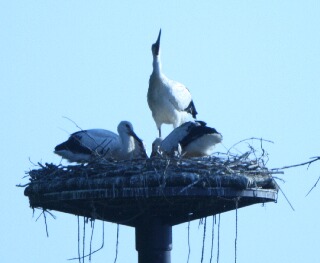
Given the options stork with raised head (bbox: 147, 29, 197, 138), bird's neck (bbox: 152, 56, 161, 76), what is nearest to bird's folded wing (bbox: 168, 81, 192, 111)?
stork with raised head (bbox: 147, 29, 197, 138)

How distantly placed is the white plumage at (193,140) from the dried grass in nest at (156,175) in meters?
1.06

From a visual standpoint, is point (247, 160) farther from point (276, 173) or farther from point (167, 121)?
point (167, 121)

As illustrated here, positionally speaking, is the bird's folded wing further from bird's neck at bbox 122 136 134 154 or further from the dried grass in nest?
the dried grass in nest

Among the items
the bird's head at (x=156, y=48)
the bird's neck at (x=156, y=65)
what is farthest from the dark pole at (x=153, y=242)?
the bird's head at (x=156, y=48)

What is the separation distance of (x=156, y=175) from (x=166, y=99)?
3.34 meters

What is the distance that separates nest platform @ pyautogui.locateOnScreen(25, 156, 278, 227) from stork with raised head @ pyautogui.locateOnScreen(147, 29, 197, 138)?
8.13 ft

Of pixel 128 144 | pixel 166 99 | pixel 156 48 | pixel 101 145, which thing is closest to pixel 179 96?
pixel 166 99

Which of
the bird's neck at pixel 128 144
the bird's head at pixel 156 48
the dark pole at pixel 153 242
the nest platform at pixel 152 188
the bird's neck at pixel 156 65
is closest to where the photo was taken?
the nest platform at pixel 152 188

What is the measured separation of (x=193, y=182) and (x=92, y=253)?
91 centimetres

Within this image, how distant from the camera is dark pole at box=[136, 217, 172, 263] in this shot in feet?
22.0

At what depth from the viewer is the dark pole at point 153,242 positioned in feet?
22.0

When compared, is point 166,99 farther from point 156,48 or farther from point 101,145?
point 101,145

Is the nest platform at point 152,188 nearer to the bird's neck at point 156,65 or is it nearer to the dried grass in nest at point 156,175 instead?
the dried grass in nest at point 156,175

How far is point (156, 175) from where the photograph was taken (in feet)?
19.7
